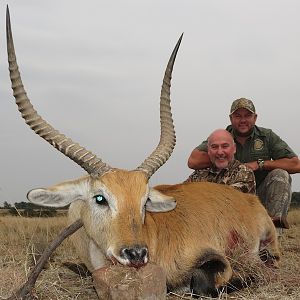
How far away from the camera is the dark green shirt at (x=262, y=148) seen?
9242mm

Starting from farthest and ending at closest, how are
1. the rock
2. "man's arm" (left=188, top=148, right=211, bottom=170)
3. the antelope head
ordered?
"man's arm" (left=188, top=148, right=211, bottom=170) → the antelope head → the rock

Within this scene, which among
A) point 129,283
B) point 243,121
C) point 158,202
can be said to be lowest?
point 129,283

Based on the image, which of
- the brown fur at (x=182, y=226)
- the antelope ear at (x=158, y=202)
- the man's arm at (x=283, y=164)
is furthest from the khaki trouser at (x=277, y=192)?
the antelope ear at (x=158, y=202)

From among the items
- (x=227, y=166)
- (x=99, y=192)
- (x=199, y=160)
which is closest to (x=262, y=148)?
(x=199, y=160)

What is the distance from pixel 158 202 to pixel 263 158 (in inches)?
156

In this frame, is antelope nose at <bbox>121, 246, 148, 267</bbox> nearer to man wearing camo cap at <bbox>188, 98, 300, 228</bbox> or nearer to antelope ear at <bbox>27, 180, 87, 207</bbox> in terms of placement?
antelope ear at <bbox>27, 180, 87, 207</bbox>

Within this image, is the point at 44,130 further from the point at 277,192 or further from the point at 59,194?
the point at 277,192

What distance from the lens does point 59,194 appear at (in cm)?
543

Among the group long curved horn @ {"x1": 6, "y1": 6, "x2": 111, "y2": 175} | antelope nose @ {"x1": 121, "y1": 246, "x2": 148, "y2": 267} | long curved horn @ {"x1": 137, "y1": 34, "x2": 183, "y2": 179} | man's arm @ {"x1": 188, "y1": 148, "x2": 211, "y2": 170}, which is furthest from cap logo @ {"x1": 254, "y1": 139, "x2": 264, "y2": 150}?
antelope nose @ {"x1": 121, "y1": 246, "x2": 148, "y2": 267}

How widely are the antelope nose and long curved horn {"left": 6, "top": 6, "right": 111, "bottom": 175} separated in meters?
1.00

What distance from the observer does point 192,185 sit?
22.4 feet

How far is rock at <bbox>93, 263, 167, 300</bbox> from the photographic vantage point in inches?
179

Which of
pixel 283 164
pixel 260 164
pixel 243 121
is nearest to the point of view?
pixel 260 164

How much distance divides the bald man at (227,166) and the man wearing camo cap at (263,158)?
2.66ft
